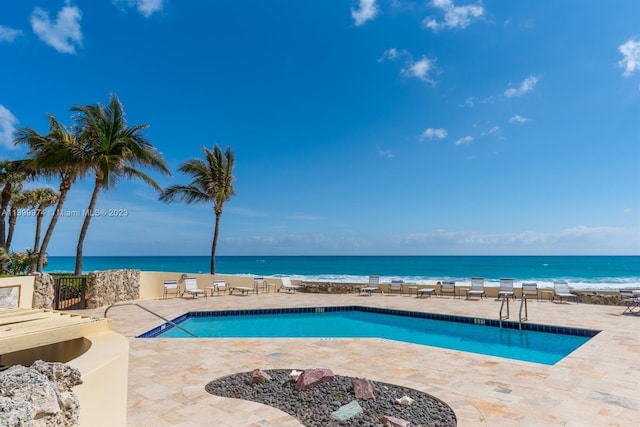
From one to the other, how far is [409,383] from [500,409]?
1.16 m

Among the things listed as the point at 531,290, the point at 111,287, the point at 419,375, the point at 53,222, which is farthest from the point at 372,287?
the point at 53,222

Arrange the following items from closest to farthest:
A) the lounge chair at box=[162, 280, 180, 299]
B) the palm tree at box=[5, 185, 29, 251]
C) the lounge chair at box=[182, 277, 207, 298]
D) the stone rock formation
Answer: the stone rock formation → the lounge chair at box=[162, 280, 180, 299] → the lounge chair at box=[182, 277, 207, 298] → the palm tree at box=[5, 185, 29, 251]

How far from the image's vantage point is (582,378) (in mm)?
4852

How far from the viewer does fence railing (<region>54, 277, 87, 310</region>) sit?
34.9 feet

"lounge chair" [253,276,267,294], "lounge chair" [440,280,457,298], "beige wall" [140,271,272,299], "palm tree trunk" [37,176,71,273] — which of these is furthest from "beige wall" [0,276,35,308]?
"lounge chair" [440,280,457,298]

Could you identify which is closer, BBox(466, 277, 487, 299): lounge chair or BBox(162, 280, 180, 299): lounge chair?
BBox(466, 277, 487, 299): lounge chair

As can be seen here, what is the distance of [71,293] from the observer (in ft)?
35.8

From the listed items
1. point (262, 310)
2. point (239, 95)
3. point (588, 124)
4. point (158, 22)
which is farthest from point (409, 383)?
point (239, 95)

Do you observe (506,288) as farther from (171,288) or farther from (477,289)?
(171,288)

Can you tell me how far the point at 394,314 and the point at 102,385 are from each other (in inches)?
400

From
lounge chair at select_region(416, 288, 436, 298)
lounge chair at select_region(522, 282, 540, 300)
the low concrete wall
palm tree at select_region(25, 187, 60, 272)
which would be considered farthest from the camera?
palm tree at select_region(25, 187, 60, 272)

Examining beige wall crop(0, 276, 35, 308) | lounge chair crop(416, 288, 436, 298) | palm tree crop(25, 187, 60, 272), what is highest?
palm tree crop(25, 187, 60, 272)

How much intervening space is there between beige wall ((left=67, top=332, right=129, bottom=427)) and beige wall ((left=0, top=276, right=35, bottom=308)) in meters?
6.82

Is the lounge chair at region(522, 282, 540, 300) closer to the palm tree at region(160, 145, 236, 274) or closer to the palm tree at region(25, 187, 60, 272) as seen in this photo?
the palm tree at region(160, 145, 236, 274)
